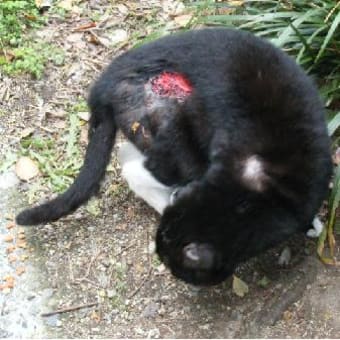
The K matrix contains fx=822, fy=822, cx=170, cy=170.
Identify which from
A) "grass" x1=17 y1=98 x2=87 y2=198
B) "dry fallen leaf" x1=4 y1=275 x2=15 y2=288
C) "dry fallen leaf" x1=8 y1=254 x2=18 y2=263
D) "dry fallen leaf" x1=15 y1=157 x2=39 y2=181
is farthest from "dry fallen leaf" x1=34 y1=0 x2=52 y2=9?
"dry fallen leaf" x1=4 y1=275 x2=15 y2=288

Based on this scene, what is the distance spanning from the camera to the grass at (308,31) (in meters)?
4.40

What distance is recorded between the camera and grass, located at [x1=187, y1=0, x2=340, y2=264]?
4.40 meters

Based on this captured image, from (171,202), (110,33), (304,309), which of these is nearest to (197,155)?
(171,202)

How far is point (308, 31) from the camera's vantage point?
4.57 m

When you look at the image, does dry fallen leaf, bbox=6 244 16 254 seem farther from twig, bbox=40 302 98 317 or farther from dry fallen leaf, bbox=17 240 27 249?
twig, bbox=40 302 98 317

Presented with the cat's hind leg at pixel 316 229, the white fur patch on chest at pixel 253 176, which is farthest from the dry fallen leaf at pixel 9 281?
the cat's hind leg at pixel 316 229

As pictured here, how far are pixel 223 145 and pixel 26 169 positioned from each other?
1.27 meters

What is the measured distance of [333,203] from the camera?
3982 mm

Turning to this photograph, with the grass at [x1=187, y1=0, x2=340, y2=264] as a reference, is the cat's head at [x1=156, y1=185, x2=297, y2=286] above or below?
below

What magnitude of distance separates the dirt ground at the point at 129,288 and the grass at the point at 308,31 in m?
0.52

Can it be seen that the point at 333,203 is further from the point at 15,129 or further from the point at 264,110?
the point at 15,129

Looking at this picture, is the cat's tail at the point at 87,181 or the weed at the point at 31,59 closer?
the cat's tail at the point at 87,181

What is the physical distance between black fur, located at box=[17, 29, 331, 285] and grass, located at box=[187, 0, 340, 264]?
56 centimetres

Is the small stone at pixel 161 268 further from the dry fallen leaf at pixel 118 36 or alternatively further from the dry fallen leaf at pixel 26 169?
the dry fallen leaf at pixel 118 36
